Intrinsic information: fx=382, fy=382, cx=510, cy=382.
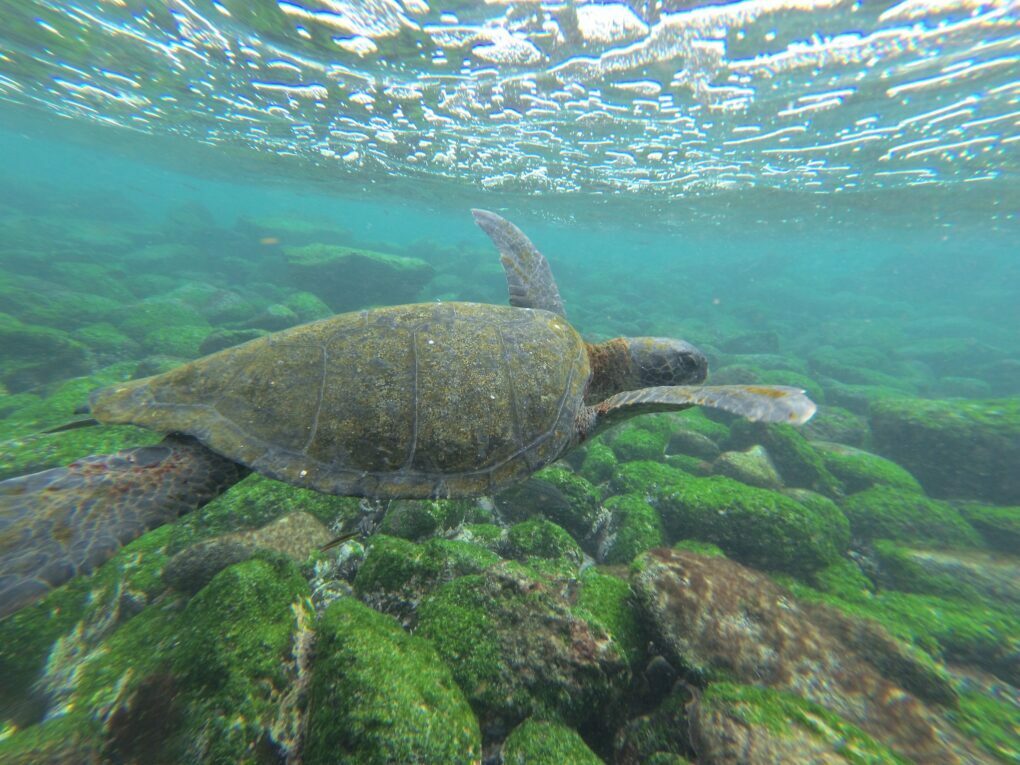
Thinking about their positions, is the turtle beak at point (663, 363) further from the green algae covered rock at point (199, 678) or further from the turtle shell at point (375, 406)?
the green algae covered rock at point (199, 678)

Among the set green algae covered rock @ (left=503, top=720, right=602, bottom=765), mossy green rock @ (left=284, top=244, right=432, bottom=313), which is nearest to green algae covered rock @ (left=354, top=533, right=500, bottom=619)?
green algae covered rock @ (left=503, top=720, right=602, bottom=765)

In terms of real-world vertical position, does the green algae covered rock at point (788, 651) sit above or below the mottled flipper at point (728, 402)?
below

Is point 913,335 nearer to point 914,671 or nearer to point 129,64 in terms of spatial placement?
point 914,671

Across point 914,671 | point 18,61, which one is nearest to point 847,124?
point 914,671

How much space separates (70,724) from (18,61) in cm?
2695

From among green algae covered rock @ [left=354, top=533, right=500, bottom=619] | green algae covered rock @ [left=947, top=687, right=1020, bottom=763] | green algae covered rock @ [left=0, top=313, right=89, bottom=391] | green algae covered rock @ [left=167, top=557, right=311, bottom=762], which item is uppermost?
green algae covered rock @ [left=167, top=557, right=311, bottom=762]

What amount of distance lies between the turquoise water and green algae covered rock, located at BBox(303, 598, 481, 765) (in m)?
0.02

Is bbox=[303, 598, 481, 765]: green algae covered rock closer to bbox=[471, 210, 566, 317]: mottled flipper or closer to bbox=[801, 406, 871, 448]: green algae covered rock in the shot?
bbox=[471, 210, 566, 317]: mottled flipper

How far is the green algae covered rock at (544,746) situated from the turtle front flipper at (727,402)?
86.9 inches

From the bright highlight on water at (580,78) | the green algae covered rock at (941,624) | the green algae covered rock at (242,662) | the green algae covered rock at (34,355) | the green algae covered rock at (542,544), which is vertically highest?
the bright highlight on water at (580,78)

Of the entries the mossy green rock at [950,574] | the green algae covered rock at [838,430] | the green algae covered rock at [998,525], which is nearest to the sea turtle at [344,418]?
the mossy green rock at [950,574]

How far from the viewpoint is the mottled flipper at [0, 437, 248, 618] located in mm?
2176

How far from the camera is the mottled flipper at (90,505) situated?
2176 mm

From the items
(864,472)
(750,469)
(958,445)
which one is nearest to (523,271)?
(750,469)
